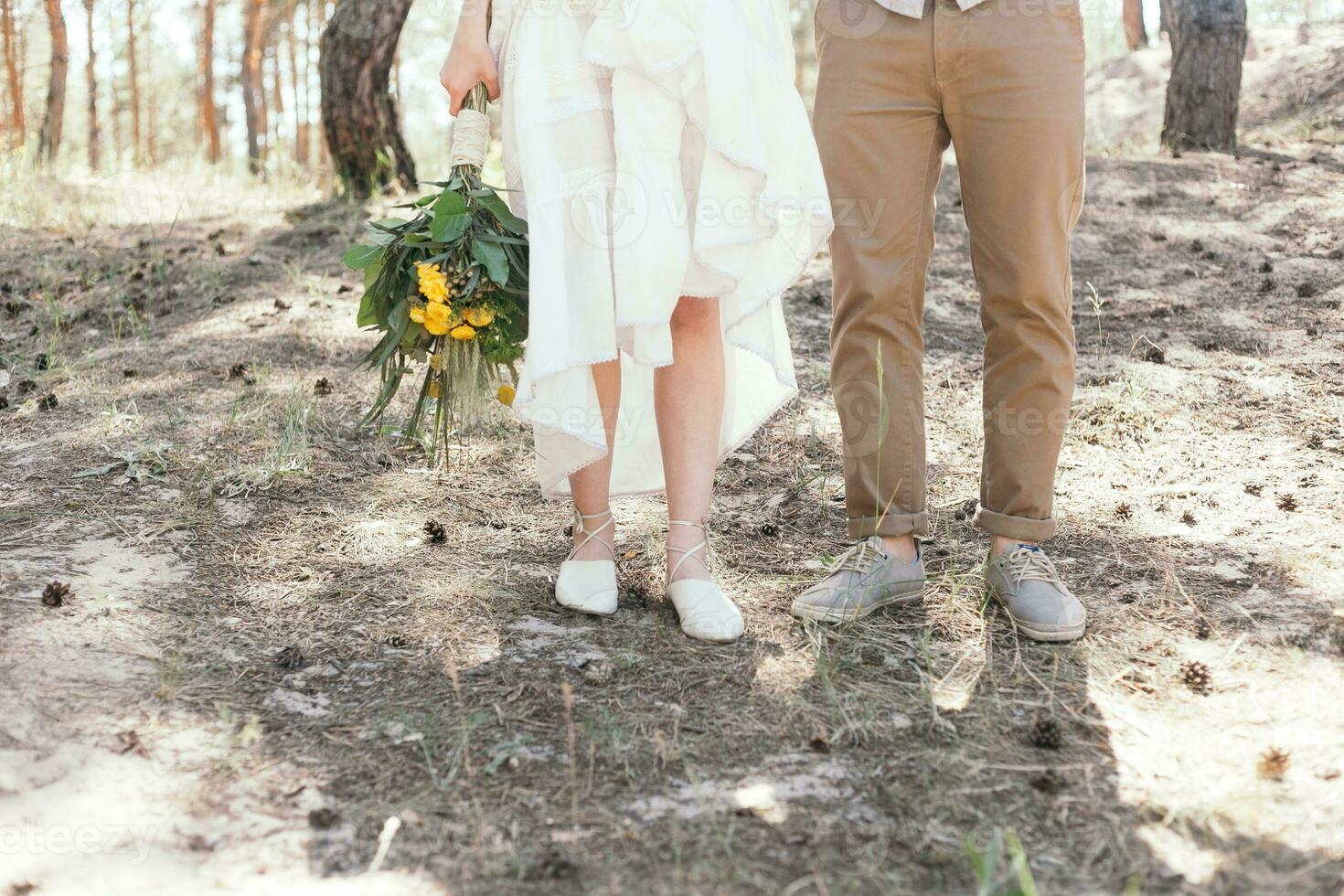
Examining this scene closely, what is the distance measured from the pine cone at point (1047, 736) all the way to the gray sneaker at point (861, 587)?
532 millimetres

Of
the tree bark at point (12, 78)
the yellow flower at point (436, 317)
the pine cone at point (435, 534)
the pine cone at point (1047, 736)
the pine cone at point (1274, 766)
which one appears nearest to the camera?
the pine cone at point (1274, 766)

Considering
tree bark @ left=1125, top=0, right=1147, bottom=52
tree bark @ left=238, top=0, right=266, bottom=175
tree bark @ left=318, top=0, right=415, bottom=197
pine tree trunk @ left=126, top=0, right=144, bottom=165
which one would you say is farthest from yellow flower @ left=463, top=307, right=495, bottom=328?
pine tree trunk @ left=126, top=0, right=144, bottom=165

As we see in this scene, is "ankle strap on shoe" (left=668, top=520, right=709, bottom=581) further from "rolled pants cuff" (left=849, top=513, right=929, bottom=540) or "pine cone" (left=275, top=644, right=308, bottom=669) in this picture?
"pine cone" (left=275, top=644, right=308, bottom=669)

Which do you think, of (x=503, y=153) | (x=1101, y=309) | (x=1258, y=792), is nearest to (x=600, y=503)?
(x=503, y=153)

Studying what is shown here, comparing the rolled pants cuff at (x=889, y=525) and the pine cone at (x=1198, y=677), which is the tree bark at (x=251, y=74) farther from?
the pine cone at (x=1198, y=677)

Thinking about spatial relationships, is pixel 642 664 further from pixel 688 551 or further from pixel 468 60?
pixel 468 60

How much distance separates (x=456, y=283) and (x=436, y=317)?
3.6 inches

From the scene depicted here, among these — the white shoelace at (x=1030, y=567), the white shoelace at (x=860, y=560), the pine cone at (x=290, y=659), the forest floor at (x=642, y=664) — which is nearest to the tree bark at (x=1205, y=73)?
the forest floor at (x=642, y=664)

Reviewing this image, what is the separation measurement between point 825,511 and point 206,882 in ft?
6.28

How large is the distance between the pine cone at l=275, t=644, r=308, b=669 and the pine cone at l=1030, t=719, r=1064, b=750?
138 cm

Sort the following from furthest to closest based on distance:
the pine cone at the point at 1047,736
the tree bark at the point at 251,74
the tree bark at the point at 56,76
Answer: the tree bark at the point at 251,74
the tree bark at the point at 56,76
the pine cone at the point at 1047,736

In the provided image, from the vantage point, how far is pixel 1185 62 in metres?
6.15

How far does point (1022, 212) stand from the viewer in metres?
2.17

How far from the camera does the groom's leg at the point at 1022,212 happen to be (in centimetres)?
211
